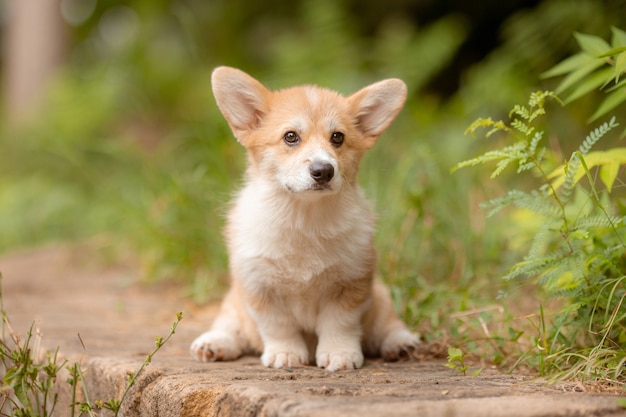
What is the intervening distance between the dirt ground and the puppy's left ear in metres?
1.20

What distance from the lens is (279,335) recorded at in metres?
3.40

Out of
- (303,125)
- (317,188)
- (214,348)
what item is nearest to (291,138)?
(303,125)

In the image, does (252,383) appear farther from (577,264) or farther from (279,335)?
(577,264)

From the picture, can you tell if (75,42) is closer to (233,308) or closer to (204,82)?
(204,82)

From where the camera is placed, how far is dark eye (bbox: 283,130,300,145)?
349 centimetres

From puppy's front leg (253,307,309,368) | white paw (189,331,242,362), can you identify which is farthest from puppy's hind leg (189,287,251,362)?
puppy's front leg (253,307,309,368)

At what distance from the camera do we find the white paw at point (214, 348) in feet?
11.3

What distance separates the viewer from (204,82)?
1164 centimetres

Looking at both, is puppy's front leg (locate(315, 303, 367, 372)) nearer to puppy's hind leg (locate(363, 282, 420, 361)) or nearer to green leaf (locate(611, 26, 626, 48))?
puppy's hind leg (locate(363, 282, 420, 361))

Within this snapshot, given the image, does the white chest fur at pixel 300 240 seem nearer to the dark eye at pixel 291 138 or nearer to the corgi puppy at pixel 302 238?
the corgi puppy at pixel 302 238

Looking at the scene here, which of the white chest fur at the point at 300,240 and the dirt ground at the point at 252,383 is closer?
the dirt ground at the point at 252,383

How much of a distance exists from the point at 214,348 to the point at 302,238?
0.68 meters

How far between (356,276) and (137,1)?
36.6ft

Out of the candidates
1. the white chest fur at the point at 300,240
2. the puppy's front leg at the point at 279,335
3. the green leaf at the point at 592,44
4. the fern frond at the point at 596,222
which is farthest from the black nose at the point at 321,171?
the green leaf at the point at 592,44
